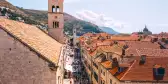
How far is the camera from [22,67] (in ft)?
80.8

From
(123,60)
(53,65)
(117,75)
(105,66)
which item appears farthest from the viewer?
(105,66)

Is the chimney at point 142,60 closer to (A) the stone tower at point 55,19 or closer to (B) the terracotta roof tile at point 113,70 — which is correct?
(B) the terracotta roof tile at point 113,70

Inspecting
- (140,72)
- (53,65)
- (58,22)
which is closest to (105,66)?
(140,72)

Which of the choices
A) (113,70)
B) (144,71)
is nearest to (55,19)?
(113,70)

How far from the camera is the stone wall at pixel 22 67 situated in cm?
2436

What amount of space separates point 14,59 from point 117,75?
71.7 ft

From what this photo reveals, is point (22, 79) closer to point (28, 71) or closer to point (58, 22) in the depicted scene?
point (28, 71)

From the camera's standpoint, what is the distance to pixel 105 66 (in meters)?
52.4

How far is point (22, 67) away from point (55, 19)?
38445mm

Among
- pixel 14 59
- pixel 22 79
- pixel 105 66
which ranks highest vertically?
pixel 14 59

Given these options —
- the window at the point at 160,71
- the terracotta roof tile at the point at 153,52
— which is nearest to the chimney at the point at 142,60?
the window at the point at 160,71

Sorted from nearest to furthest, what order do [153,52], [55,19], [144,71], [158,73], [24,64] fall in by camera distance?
[24,64]
[158,73]
[144,71]
[153,52]
[55,19]

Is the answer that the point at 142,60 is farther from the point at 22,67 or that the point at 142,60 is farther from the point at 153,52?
the point at 22,67

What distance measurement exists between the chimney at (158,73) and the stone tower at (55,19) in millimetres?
27193
